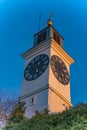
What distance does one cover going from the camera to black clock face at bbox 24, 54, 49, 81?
2873 cm

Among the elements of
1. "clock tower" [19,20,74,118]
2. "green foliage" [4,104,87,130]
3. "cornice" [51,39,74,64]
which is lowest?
"green foliage" [4,104,87,130]

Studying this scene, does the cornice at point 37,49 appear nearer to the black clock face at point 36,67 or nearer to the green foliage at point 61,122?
the black clock face at point 36,67

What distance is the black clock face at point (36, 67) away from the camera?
28734 mm

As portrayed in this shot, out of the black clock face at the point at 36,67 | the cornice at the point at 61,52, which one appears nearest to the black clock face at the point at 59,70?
the black clock face at the point at 36,67

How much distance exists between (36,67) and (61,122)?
21395 millimetres

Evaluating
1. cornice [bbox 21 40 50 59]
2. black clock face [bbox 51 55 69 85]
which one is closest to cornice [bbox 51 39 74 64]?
cornice [bbox 21 40 50 59]

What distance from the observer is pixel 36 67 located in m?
29.5

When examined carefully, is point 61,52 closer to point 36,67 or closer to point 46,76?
point 36,67

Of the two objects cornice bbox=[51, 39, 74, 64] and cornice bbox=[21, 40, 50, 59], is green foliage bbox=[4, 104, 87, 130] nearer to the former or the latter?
cornice bbox=[21, 40, 50, 59]

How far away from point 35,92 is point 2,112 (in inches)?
392

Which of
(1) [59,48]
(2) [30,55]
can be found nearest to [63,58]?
(1) [59,48]

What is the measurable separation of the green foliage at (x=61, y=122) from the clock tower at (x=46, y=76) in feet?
51.1

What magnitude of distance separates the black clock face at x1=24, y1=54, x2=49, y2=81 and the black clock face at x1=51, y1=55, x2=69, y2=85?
2.56 ft

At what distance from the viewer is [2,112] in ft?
58.2
